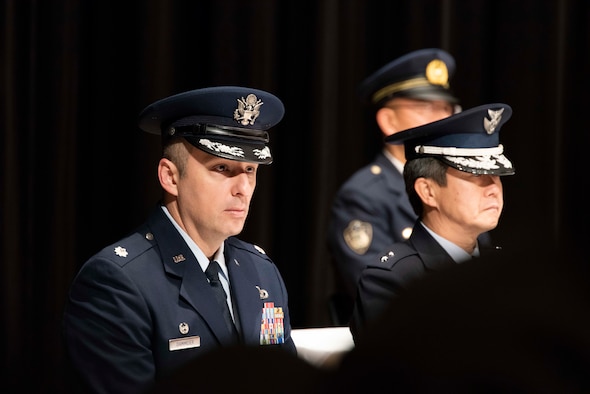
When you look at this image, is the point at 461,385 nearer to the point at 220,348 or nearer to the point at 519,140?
the point at 220,348

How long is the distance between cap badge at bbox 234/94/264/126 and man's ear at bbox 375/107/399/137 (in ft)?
4.08

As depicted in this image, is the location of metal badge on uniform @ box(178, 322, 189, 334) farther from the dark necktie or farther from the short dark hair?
the short dark hair

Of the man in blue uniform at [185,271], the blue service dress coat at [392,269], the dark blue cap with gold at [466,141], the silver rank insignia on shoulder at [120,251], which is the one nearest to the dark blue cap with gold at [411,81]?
the dark blue cap with gold at [466,141]

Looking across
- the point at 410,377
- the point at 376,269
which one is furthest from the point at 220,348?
the point at 376,269

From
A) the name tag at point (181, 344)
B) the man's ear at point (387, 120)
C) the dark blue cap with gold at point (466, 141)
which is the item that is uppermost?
the man's ear at point (387, 120)

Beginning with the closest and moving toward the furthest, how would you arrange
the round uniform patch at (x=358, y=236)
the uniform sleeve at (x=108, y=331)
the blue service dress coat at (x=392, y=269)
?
the uniform sleeve at (x=108, y=331) → the blue service dress coat at (x=392, y=269) → the round uniform patch at (x=358, y=236)

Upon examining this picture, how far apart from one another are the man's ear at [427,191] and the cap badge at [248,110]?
0.44m

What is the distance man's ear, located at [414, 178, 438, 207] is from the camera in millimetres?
2027

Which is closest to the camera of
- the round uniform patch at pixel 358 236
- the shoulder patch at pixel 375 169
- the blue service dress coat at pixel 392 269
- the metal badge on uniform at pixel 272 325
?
the metal badge on uniform at pixel 272 325

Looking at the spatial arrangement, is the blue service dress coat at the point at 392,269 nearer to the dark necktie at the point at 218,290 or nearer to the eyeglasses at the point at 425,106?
the dark necktie at the point at 218,290

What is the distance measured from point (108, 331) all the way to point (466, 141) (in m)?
0.93

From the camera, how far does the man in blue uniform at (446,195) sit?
1.96 meters

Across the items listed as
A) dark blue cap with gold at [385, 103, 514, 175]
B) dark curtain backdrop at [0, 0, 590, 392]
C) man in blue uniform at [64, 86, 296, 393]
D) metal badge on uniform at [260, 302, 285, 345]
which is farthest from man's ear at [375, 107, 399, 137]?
metal badge on uniform at [260, 302, 285, 345]

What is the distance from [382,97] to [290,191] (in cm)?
55
